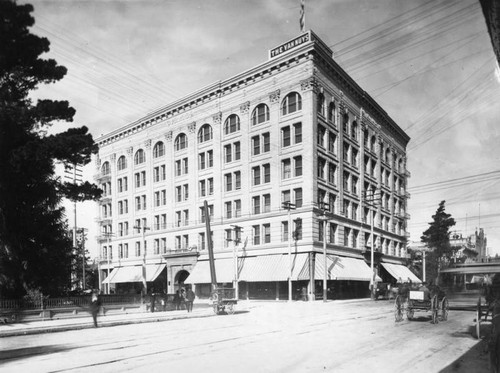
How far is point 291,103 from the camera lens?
39.9 m

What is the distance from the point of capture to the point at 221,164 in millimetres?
45438

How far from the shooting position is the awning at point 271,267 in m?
36.9

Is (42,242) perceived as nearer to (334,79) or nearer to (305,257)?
(305,257)

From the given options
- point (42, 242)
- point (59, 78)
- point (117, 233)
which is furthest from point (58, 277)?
point (117, 233)

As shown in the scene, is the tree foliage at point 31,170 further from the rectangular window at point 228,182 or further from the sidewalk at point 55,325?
the rectangular window at point 228,182

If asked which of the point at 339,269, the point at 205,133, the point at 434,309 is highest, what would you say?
the point at 205,133

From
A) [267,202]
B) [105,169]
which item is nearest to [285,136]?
[267,202]

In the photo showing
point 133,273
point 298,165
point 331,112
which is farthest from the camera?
point 133,273

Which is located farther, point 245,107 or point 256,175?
point 245,107

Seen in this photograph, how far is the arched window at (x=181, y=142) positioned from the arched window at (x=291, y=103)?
15387 millimetres

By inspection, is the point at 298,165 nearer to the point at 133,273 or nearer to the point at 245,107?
the point at 245,107

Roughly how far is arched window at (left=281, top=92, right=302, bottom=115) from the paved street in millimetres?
27173

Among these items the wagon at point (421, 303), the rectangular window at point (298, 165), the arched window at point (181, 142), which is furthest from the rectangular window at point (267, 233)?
the wagon at point (421, 303)

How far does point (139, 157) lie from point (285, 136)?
25417mm
